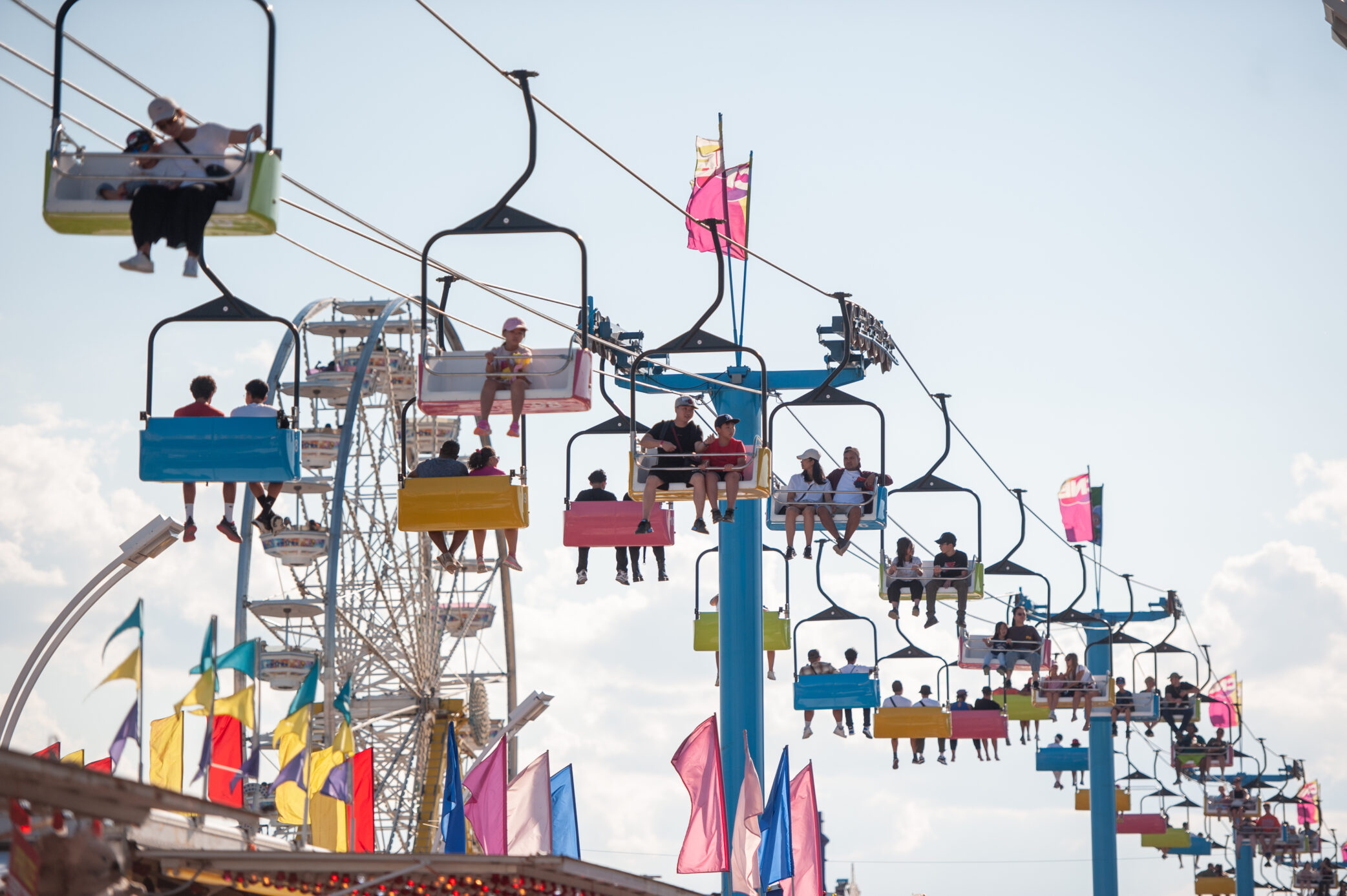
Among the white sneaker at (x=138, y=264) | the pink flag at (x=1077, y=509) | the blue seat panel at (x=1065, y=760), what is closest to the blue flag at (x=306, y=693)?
the white sneaker at (x=138, y=264)

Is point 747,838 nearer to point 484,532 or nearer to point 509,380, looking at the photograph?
point 484,532

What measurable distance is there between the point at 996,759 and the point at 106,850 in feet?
61.5

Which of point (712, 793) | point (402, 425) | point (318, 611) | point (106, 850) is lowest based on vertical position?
point (106, 850)

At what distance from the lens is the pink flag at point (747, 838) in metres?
18.5

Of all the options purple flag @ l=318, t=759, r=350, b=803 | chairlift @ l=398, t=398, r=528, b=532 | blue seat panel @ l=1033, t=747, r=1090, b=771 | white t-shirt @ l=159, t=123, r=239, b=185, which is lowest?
purple flag @ l=318, t=759, r=350, b=803

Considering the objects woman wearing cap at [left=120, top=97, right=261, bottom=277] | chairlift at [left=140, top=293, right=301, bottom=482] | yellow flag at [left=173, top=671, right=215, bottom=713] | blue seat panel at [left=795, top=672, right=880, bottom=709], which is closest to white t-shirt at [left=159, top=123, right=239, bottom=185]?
woman wearing cap at [left=120, top=97, right=261, bottom=277]

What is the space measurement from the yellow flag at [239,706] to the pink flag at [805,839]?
5817mm

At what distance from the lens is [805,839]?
798 inches

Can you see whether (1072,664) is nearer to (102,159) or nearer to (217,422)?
(217,422)

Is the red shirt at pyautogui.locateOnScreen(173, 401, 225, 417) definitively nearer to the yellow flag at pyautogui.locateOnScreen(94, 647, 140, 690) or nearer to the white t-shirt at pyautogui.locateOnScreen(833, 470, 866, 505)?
the yellow flag at pyautogui.locateOnScreen(94, 647, 140, 690)

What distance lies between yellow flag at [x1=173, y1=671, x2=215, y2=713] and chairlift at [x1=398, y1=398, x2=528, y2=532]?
5592mm

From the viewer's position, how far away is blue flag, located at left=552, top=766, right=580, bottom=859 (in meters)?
19.2

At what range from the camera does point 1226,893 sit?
154 ft

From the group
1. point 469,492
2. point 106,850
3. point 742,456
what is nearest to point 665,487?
point 742,456
